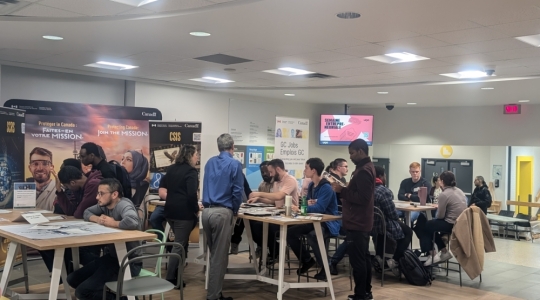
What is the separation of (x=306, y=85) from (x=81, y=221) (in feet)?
16.5

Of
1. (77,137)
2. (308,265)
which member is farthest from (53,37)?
(308,265)

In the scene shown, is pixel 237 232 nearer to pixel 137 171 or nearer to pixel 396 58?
pixel 137 171

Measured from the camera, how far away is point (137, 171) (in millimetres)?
7602

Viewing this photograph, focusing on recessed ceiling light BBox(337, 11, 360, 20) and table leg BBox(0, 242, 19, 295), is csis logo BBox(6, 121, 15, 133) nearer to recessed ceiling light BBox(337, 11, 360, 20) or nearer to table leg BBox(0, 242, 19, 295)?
table leg BBox(0, 242, 19, 295)

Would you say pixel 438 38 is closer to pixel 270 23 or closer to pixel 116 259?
→ pixel 270 23

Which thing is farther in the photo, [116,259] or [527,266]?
[527,266]

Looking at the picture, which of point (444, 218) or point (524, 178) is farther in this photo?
point (524, 178)

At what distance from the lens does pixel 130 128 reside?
7.66 metres

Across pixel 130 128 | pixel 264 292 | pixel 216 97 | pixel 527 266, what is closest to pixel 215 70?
pixel 130 128

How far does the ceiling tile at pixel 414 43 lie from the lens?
4.91 meters

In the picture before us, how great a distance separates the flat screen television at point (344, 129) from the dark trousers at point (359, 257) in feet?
20.6

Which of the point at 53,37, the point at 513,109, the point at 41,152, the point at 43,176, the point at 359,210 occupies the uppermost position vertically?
the point at 53,37

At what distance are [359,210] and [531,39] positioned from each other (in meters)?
2.28

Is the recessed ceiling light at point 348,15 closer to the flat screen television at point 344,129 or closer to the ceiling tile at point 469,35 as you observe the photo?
the ceiling tile at point 469,35
